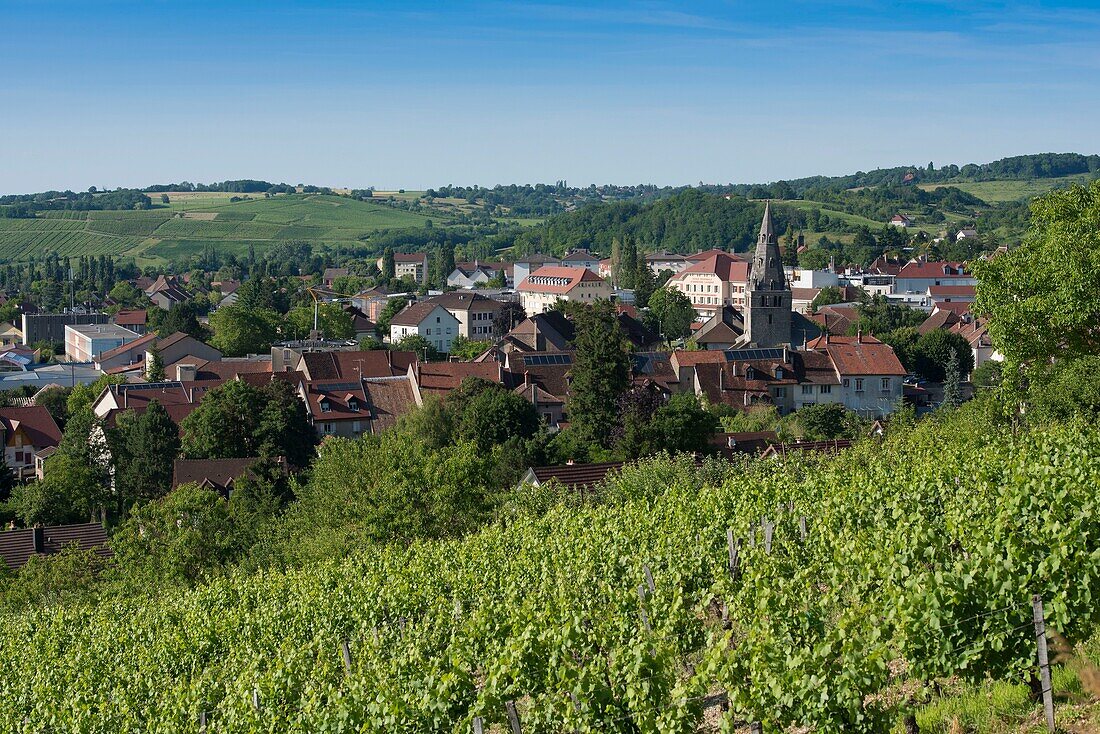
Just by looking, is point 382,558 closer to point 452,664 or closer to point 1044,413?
point 452,664

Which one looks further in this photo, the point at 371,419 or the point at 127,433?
the point at 371,419

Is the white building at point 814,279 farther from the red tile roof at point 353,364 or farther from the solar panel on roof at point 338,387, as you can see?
the solar panel on roof at point 338,387

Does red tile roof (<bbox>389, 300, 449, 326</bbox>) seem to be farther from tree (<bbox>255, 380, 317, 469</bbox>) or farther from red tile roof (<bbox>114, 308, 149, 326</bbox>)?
tree (<bbox>255, 380, 317, 469</bbox>)

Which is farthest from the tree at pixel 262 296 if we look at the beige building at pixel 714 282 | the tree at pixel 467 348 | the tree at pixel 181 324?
the beige building at pixel 714 282

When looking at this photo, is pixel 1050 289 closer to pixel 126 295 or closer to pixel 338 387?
pixel 338 387

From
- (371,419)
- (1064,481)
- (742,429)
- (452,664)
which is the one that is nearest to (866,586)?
(1064,481)

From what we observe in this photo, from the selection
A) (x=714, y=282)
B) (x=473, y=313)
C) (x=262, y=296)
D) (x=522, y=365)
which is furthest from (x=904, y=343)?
(x=262, y=296)
